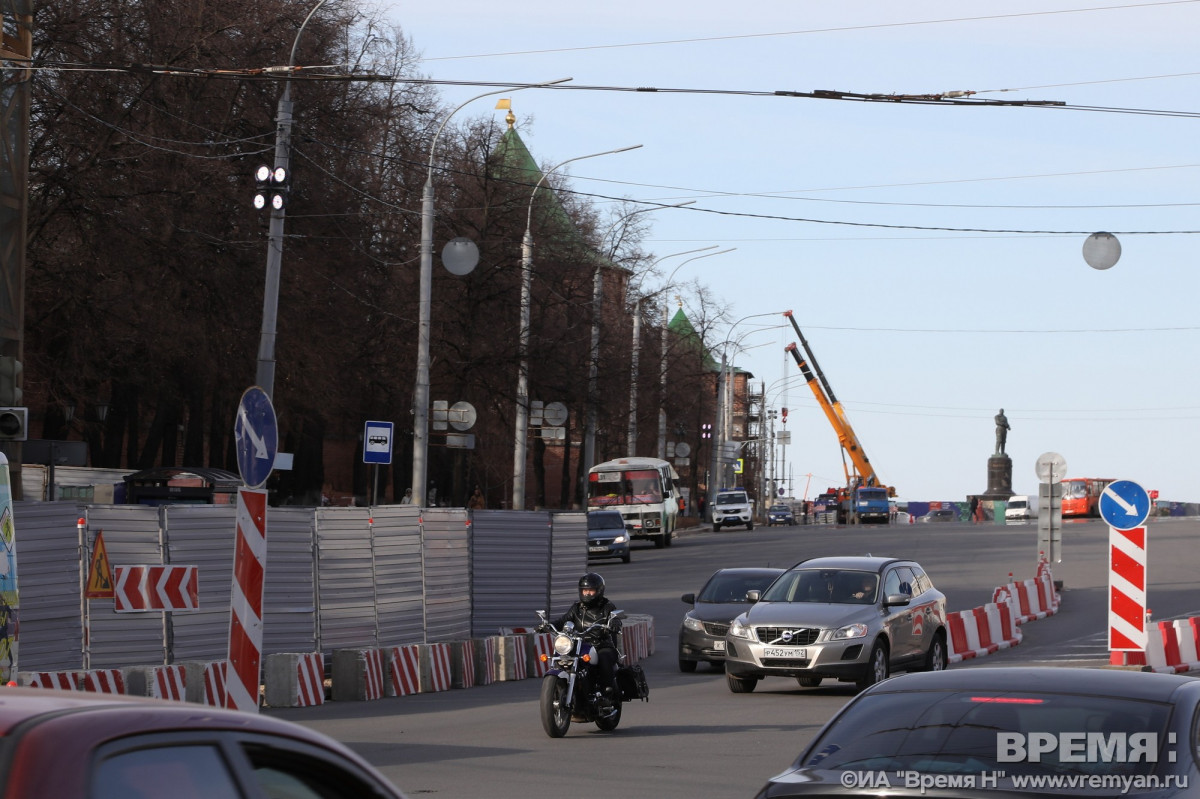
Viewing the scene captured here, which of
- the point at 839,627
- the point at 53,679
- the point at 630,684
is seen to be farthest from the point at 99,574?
the point at 839,627

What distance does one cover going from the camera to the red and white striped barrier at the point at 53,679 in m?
14.2

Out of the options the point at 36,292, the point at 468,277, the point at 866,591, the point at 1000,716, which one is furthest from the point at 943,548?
the point at 1000,716

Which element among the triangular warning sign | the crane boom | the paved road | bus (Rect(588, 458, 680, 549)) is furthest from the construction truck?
the triangular warning sign

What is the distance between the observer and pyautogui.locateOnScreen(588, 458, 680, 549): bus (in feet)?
196

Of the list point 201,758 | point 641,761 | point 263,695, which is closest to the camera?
point 201,758

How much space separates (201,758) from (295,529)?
681 inches

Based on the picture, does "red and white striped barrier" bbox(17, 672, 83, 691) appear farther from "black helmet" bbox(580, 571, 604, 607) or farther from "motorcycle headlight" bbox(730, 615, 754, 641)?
"motorcycle headlight" bbox(730, 615, 754, 641)

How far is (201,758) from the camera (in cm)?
338

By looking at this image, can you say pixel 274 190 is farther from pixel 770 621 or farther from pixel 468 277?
pixel 468 277

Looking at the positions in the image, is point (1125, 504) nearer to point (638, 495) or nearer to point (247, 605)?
point (247, 605)

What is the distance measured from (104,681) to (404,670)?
5.38 meters

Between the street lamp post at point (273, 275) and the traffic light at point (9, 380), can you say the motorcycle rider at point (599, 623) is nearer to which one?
the traffic light at point (9, 380)

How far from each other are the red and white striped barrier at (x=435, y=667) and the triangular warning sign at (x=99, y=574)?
529 cm

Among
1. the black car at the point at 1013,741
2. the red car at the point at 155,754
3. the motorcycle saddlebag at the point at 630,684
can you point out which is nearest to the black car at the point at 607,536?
the motorcycle saddlebag at the point at 630,684
